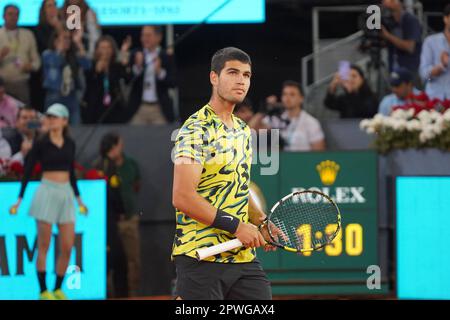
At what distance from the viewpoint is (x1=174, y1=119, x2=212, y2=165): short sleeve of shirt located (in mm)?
4406

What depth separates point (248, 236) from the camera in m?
4.40

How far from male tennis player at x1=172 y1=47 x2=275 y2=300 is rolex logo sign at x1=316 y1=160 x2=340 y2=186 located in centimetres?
393

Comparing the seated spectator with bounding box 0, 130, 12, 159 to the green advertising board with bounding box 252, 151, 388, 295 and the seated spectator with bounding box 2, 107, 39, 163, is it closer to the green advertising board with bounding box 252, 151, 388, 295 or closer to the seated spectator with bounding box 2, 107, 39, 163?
the seated spectator with bounding box 2, 107, 39, 163

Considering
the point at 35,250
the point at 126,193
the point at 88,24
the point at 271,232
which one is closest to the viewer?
the point at 271,232

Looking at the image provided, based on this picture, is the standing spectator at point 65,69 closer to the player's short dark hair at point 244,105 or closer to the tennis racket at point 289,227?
the player's short dark hair at point 244,105

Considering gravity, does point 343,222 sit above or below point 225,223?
below

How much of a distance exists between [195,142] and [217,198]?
0.29 m

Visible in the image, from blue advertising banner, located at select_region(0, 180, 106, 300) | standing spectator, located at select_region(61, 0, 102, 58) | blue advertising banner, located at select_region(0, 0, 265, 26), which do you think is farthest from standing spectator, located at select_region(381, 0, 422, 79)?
blue advertising banner, located at select_region(0, 180, 106, 300)

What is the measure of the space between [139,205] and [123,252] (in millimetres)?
480

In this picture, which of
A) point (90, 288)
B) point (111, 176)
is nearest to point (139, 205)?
point (111, 176)

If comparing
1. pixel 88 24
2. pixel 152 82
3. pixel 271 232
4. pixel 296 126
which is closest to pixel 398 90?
pixel 296 126

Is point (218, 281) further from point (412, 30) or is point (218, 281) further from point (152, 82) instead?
point (412, 30)

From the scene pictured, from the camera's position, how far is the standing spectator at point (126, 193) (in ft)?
29.8

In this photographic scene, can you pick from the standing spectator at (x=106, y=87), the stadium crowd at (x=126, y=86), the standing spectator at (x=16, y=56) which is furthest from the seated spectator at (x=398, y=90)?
the standing spectator at (x=16, y=56)
